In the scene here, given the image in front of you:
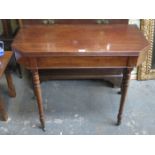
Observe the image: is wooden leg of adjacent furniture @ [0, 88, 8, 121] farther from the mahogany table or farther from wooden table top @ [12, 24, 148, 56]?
wooden table top @ [12, 24, 148, 56]

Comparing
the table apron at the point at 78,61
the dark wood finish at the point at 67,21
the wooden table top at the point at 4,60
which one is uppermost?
the dark wood finish at the point at 67,21

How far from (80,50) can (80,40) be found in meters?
0.15

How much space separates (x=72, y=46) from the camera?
1.25m

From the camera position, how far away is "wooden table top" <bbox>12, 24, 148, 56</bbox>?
1.19 meters

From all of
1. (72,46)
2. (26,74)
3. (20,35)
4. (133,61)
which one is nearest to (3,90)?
(26,74)

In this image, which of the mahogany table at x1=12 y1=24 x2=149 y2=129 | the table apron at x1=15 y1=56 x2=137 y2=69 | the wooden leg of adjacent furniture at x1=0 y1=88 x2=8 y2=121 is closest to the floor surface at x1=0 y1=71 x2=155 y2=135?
the wooden leg of adjacent furniture at x1=0 y1=88 x2=8 y2=121

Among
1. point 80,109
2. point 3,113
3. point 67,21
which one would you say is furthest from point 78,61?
point 3,113

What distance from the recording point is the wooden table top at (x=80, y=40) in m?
1.19

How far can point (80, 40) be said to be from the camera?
4.36ft

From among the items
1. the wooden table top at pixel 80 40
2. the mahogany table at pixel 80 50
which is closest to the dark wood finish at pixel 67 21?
the wooden table top at pixel 80 40

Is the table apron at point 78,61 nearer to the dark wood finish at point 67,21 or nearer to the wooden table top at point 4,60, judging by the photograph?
the wooden table top at point 4,60

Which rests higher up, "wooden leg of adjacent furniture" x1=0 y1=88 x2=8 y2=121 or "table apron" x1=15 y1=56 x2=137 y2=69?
"table apron" x1=15 y1=56 x2=137 y2=69

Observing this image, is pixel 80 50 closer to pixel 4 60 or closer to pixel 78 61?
pixel 78 61
